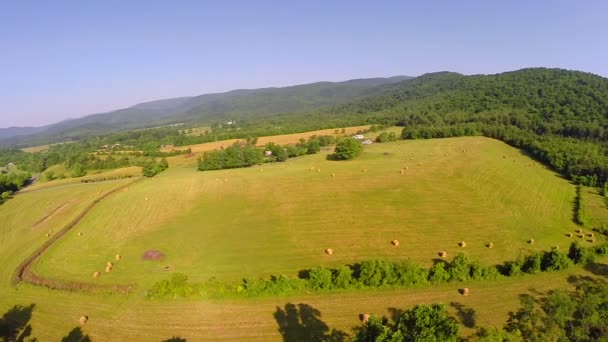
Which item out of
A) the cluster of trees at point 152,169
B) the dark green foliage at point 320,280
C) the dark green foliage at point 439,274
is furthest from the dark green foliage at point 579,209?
the cluster of trees at point 152,169

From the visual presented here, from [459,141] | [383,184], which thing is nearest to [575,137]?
[459,141]

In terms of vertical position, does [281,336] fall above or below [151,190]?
below

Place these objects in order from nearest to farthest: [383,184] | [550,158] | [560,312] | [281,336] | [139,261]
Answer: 1. [560,312]
2. [281,336]
3. [139,261]
4. [383,184]
5. [550,158]

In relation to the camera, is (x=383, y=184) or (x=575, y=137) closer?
(x=383, y=184)

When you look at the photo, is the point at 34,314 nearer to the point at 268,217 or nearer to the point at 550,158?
the point at 268,217

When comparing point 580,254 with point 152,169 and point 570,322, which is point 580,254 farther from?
point 152,169

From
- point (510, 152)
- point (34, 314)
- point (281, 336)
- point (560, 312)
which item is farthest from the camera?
point (510, 152)

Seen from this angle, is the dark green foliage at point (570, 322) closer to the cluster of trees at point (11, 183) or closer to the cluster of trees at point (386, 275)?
the cluster of trees at point (386, 275)
